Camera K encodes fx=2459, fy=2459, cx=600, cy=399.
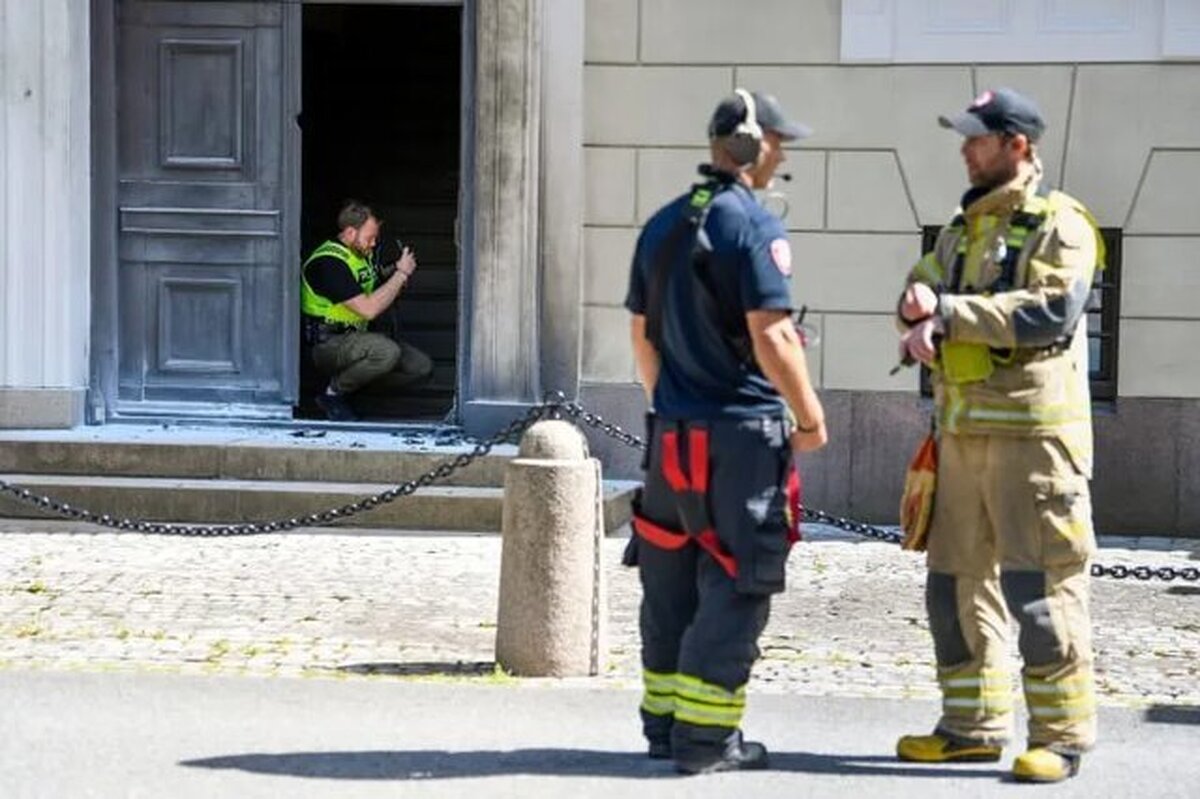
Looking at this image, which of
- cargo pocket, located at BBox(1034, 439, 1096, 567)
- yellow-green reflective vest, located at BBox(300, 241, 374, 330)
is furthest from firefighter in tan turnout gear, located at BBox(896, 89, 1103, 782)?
yellow-green reflective vest, located at BBox(300, 241, 374, 330)

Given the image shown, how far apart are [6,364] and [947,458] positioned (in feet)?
26.6

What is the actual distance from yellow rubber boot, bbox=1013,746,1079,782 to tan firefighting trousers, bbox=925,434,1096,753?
0.04m

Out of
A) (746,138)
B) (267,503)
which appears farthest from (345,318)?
(746,138)

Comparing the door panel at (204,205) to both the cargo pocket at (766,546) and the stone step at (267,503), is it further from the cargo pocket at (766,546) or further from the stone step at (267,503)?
the cargo pocket at (766,546)

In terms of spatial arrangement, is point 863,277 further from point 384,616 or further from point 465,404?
point 384,616

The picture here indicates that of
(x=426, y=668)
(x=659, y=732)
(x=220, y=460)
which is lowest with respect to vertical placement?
(x=426, y=668)

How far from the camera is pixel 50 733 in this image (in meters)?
7.91

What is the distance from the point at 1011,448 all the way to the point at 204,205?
8431 mm

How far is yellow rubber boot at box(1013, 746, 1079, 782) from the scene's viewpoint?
7188mm

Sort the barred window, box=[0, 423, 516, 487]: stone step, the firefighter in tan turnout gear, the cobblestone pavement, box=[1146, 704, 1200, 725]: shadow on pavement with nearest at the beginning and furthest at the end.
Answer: the firefighter in tan turnout gear < box=[1146, 704, 1200, 725]: shadow on pavement < the cobblestone pavement < box=[0, 423, 516, 487]: stone step < the barred window

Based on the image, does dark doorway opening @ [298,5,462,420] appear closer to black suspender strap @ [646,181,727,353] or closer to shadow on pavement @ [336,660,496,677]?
shadow on pavement @ [336,660,496,677]

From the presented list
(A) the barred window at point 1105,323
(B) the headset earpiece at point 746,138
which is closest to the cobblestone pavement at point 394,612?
(A) the barred window at point 1105,323

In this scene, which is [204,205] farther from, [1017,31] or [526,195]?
[1017,31]

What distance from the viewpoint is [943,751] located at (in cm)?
748
